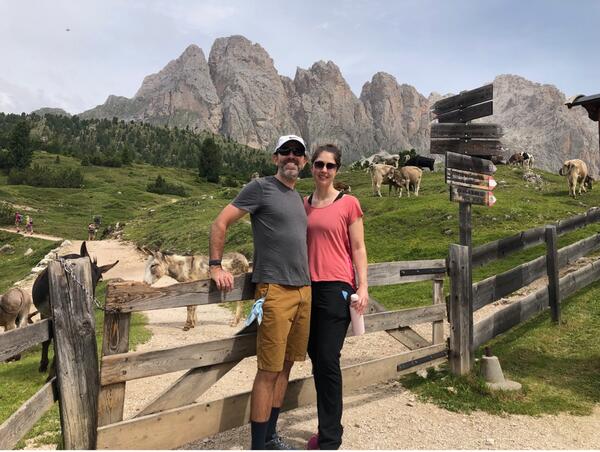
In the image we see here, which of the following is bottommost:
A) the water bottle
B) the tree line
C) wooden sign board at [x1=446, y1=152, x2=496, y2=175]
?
the water bottle

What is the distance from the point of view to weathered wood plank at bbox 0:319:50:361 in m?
3.46

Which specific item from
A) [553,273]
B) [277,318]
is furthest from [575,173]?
[277,318]

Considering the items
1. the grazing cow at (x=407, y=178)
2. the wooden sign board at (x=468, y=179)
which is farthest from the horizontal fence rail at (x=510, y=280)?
the grazing cow at (x=407, y=178)

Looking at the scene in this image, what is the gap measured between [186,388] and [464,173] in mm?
4903

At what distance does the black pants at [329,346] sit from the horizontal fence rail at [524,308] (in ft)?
11.1

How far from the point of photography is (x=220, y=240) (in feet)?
13.1

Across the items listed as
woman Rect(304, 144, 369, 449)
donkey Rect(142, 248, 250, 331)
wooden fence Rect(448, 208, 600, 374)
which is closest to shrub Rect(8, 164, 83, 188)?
donkey Rect(142, 248, 250, 331)

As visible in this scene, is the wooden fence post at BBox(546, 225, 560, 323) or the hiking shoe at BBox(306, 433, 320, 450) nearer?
the hiking shoe at BBox(306, 433, 320, 450)

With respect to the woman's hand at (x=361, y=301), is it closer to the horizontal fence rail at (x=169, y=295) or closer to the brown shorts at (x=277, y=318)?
the brown shorts at (x=277, y=318)

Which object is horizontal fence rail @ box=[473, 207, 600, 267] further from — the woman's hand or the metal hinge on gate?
the woman's hand

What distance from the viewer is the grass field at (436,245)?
6.27 m

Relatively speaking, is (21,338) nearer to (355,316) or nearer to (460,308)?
(355,316)

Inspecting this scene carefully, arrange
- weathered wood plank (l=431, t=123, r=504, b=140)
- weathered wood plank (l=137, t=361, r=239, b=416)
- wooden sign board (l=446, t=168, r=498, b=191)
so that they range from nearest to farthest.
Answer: weathered wood plank (l=137, t=361, r=239, b=416) → wooden sign board (l=446, t=168, r=498, b=191) → weathered wood plank (l=431, t=123, r=504, b=140)

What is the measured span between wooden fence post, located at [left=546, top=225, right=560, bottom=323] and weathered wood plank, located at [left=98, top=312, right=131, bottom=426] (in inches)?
309
